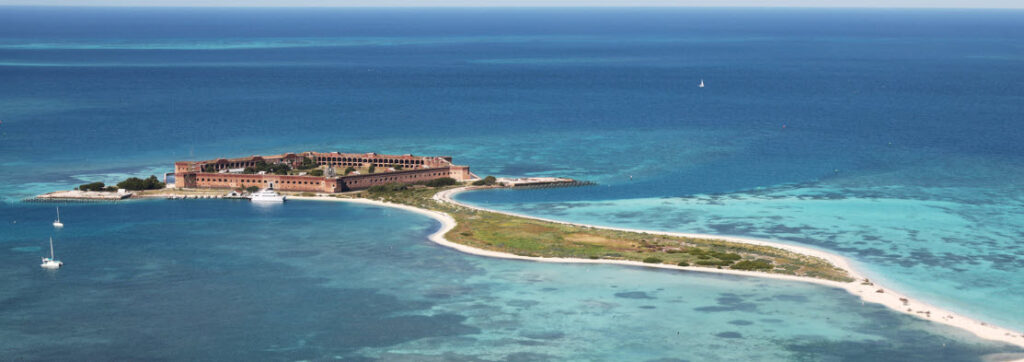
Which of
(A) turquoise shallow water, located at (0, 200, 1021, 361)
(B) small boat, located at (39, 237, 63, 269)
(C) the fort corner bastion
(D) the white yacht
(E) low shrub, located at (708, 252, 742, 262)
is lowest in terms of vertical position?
(A) turquoise shallow water, located at (0, 200, 1021, 361)

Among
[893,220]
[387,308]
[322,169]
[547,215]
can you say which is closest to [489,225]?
[547,215]

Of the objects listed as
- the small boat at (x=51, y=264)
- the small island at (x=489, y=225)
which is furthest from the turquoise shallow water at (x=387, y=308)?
the small island at (x=489, y=225)

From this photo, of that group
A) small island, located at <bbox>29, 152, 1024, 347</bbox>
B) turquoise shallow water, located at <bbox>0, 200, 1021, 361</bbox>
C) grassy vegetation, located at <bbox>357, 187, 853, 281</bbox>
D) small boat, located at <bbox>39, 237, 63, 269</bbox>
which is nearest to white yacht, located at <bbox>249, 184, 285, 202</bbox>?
small island, located at <bbox>29, 152, 1024, 347</bbox>

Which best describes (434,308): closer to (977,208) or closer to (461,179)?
(461,179)

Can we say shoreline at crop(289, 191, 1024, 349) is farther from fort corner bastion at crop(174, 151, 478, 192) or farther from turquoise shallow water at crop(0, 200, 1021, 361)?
fort corner bastion at crop(174, 151, 478, 192)

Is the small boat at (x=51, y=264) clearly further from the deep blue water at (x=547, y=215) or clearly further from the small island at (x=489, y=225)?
the small island at (x=489, y=225)
